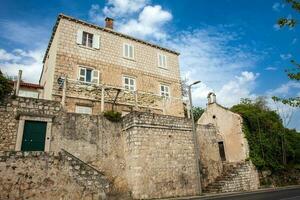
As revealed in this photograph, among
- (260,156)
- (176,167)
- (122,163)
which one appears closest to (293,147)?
(260,156)

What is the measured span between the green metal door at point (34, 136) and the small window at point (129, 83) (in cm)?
801

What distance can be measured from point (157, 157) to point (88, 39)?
10528mm

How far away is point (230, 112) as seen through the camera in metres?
18.2

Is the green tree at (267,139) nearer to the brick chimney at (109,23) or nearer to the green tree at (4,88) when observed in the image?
the brick chimney at (109,23)

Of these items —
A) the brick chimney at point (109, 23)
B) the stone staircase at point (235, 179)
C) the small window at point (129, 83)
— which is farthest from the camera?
the brick chimney at point (109, 23)

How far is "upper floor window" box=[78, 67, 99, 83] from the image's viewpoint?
16.2m

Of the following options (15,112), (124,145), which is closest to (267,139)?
(124,145)

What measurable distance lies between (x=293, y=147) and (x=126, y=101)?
15.5 m

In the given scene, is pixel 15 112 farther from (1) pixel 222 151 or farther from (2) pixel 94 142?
(1) pixel 222 151

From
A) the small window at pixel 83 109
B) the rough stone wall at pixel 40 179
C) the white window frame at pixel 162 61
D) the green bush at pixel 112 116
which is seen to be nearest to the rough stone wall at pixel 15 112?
the rough stone wall at pixel 40 179

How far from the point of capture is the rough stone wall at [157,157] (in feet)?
38.2

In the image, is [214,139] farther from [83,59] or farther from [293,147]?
[83,59]

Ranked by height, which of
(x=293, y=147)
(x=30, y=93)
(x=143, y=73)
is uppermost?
(x=143, y=73)

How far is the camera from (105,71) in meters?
17.2
